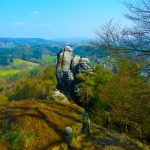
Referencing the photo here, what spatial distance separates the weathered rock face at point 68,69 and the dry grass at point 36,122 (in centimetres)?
2927

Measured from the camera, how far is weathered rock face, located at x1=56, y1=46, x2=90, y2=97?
160ft

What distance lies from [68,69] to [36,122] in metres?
36.4

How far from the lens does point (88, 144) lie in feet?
53.8

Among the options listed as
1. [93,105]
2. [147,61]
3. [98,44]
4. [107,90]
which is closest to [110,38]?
[98,44]

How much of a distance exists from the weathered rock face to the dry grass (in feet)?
96.0

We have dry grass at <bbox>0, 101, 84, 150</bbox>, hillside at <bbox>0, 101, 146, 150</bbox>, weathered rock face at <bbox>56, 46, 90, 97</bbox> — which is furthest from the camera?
weathered rock face at <bbox>56, 46, 90, 97</bbox>

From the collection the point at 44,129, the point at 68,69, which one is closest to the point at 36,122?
the point at 44,129

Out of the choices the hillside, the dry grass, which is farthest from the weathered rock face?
the dry grass

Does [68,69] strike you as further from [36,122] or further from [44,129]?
[44,129]

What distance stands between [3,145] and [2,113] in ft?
8.76

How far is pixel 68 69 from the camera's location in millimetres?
52031

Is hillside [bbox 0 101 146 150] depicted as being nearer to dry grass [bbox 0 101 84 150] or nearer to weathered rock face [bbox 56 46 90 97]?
dry grass [bbox 0 101 84 150]

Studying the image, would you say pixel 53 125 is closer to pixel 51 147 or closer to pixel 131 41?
pixel 51 147

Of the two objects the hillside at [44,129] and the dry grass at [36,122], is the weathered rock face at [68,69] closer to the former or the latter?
the hillside at [44,129]
